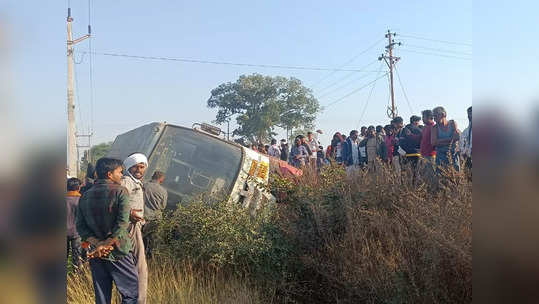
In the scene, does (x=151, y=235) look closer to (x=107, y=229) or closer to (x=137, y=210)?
(x=137, y=210)

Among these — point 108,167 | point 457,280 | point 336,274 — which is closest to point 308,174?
point 336,274

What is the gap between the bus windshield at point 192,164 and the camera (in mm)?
6586

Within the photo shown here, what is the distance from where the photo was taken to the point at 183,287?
5594 millimetres

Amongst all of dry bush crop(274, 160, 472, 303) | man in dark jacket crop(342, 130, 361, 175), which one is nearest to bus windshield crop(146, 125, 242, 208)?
dry bush crop(274, 160, 472, 303)

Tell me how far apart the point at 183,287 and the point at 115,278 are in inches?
48.8

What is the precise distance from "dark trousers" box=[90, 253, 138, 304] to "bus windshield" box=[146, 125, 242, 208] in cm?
203

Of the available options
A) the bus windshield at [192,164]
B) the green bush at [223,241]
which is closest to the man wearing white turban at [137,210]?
the green bush at [223,241]

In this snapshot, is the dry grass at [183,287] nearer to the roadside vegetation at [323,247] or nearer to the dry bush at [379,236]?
the roadside vegetation at [323,247]

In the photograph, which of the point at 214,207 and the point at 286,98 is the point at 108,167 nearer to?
the point at 214,207

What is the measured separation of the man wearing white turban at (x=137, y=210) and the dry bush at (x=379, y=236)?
1.90m

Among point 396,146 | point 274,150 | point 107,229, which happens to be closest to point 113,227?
point 107,229

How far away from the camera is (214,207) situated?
645cm

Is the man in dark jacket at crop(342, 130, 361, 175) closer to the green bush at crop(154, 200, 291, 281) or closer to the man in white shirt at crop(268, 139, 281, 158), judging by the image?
the man in white shirt at crop(268, 139, 281, 158)

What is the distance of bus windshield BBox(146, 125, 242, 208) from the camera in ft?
21.6
